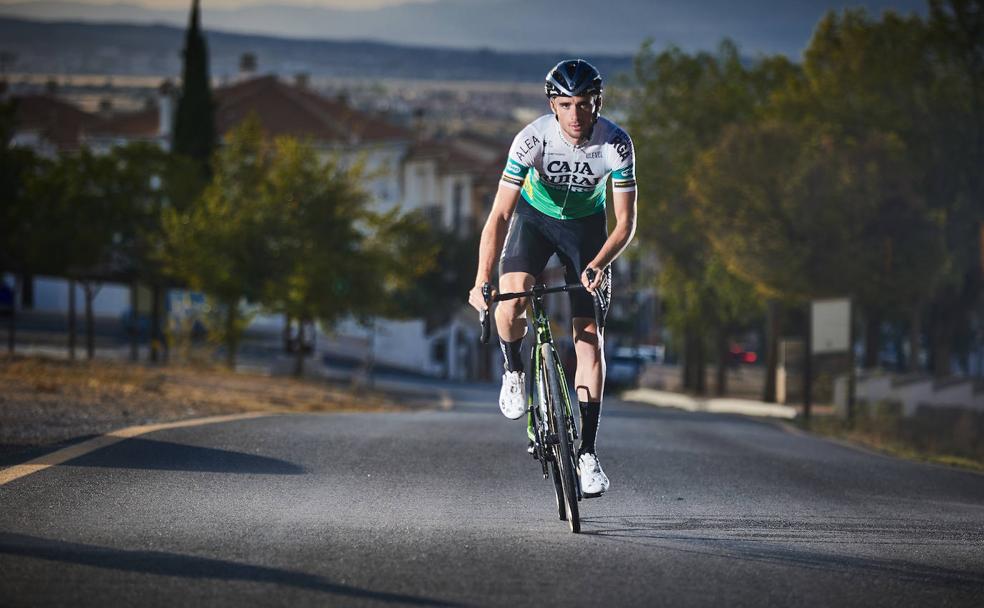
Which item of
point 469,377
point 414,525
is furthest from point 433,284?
point 414,525

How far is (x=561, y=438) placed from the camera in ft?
25.7

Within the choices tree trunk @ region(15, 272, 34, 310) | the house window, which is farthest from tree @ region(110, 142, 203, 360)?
the house window

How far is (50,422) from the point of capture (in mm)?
14133

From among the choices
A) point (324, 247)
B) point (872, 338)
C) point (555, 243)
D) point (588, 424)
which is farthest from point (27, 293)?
point (588, 424)

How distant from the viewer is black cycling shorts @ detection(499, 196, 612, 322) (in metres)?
8.27

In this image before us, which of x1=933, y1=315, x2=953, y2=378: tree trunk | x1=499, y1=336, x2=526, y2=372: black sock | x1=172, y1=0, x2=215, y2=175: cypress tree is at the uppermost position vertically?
x1=172, y1=0, x2=215, y2=175: cypress tree

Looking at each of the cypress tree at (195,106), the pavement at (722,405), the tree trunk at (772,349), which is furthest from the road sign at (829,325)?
the cypress tree at (195,106)

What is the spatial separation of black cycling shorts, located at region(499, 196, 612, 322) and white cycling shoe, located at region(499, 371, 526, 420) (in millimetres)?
500

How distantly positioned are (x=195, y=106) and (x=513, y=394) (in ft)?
205

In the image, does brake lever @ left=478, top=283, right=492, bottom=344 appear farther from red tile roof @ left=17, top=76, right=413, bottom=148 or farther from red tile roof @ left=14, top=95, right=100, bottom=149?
red tile roof @ left=14, top=95, right=100, bottom=149

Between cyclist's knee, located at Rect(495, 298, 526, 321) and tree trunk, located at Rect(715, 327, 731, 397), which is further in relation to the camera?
tree trunk, located at Rect(715, 327, 731, 397)

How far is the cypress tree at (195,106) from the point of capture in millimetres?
68062

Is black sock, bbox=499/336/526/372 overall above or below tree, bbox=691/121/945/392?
below

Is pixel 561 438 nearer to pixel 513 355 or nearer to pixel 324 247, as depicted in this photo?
pixel 513 355
